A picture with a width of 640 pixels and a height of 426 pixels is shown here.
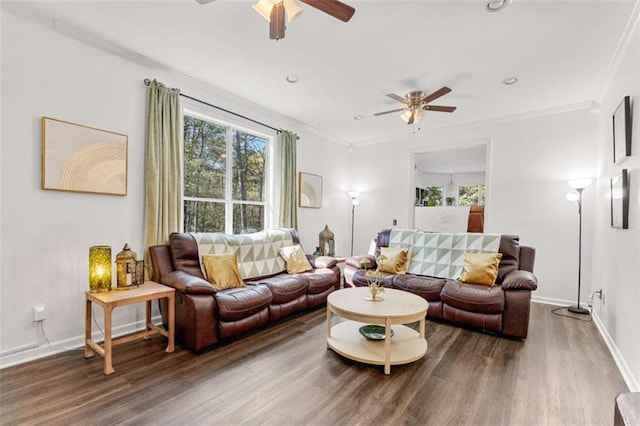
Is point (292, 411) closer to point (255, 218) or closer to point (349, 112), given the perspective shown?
point (255, 218)

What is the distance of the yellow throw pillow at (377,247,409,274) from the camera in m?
3.99

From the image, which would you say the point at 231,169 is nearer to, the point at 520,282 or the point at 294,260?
the point at 294,260

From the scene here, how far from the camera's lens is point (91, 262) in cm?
251

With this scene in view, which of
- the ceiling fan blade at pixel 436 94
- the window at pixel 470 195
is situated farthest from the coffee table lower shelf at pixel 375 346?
the window at pixel 470 195

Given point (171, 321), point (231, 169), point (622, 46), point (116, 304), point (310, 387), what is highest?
point (622, 46)

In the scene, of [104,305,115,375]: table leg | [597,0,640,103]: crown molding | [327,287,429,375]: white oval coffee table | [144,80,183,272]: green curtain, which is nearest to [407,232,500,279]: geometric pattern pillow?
[327,287,429,375]: white oval coffee table

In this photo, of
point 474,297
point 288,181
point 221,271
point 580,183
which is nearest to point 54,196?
point 221,271

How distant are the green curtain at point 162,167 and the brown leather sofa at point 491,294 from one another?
8.03 feet

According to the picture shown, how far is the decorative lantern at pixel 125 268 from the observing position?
2611mm

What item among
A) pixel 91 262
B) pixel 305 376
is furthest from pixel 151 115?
pixel 305 376

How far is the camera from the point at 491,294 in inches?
121

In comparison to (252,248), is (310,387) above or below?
below

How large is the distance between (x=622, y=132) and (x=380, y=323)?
105 inches

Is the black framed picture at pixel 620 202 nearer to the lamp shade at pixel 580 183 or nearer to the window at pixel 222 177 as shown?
the lamp shade at pixel 580 183
